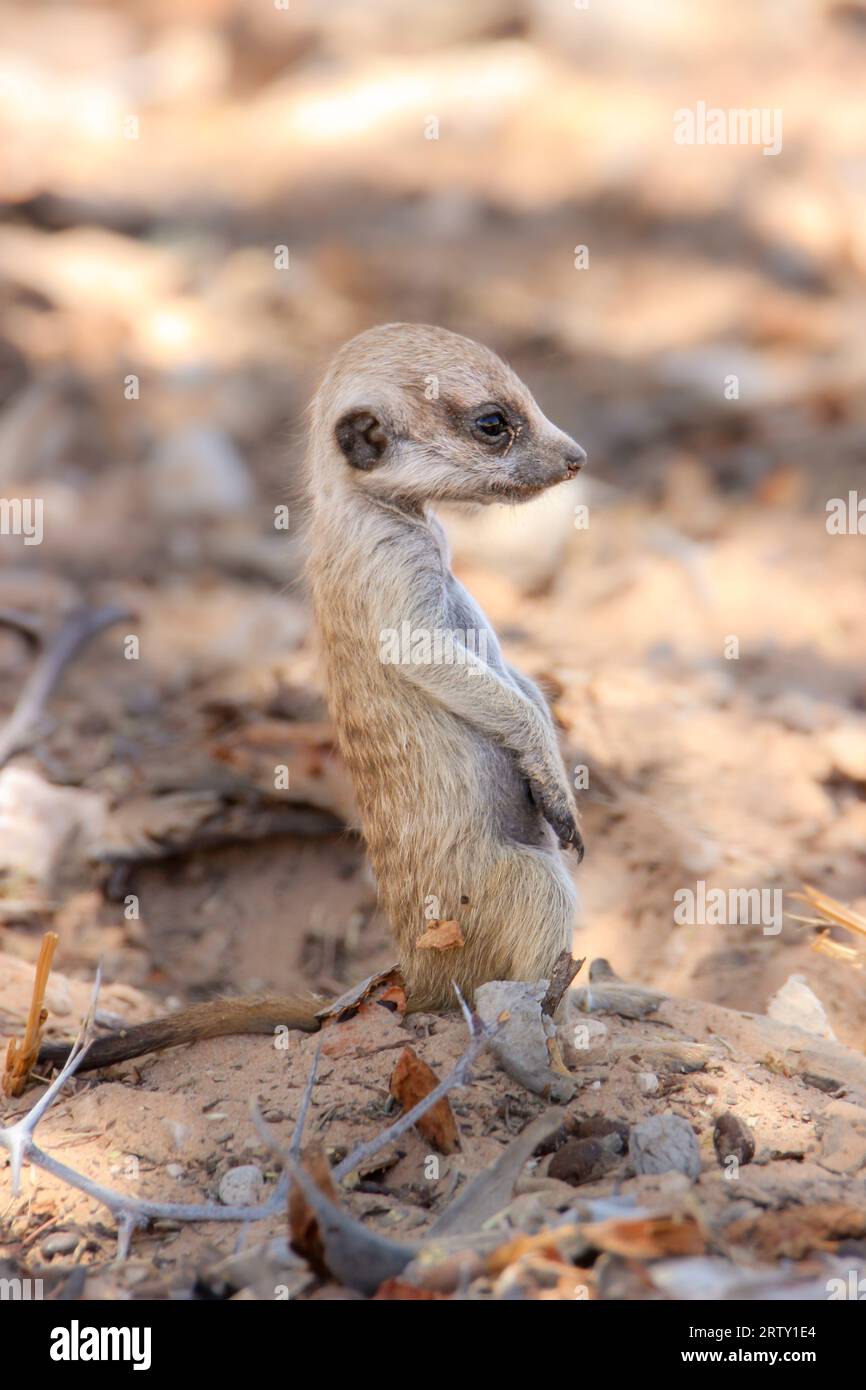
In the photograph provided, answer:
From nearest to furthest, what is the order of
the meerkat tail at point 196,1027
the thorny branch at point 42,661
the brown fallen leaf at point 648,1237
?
the brown fallen leaf at point 648,1237
the meerkat tail at point 196,1027
the thorny branch at point 42,661

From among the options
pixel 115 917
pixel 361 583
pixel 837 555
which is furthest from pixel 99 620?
pixel 837 555

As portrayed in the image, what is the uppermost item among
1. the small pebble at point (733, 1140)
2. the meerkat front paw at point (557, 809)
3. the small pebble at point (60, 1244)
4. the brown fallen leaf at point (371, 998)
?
the meerkat front paw at point (557, 809)

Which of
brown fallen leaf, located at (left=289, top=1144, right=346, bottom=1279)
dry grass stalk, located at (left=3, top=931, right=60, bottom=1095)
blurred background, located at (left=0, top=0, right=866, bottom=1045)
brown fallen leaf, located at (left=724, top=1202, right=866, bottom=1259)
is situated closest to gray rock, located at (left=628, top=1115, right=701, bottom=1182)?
brown fallen leaf, located at (left=724, top=1202, right=866, bottom=1259)

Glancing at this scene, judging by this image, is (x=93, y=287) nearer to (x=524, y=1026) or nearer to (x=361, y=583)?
(x=361, y=583)

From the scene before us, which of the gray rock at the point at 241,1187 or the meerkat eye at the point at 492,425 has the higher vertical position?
the meerkat eye at the point at 492,425

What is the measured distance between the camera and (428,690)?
372cm

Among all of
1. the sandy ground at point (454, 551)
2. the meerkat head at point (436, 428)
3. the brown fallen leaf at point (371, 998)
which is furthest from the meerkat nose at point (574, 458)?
the brown fallen leaf at point (371, 998)

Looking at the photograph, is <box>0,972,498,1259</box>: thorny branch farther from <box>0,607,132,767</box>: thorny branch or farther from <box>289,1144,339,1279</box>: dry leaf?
<box>0,607,132,767</box>: thorny branch

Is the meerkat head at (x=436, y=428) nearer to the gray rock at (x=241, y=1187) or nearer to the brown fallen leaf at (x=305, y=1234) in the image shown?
the gray rock at (x=241, y=1187)

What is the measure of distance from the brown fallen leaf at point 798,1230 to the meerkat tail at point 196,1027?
1.48 m

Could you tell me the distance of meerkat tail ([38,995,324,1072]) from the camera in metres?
3.68

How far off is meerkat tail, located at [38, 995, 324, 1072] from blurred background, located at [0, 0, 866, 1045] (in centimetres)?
123

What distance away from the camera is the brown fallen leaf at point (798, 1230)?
2654 millimetres

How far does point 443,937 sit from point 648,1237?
1.26m
